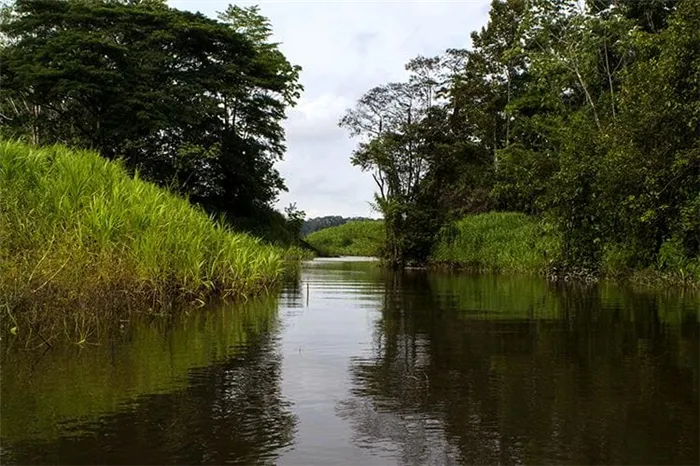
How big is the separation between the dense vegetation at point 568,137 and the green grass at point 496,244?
84 centimetres

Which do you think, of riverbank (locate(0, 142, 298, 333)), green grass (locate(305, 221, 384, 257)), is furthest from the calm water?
green grass (locate(305, 221, 384, 257))

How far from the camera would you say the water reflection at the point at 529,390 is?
3.61 meters

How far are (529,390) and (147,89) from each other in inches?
933

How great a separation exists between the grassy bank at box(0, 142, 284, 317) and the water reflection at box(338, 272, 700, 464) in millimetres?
3196

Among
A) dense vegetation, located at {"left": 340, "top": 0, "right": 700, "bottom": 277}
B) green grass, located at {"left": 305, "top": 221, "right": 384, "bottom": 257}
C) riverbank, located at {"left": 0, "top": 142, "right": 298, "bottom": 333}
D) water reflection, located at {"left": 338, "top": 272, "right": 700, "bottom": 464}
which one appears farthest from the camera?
green grass, located at {"left": 305, "top": 221, "right": 384, "bottom": 257}

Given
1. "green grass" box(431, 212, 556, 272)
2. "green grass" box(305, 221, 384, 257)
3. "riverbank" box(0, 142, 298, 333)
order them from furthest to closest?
"green grass" box(305, 221, 384, 257) → "green grass" box(431, 212, 556, 272) → "riverbank" box(0, 142, 298, 333)

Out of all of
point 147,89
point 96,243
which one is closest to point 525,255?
point 147,89

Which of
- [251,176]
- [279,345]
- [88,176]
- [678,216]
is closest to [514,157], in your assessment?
[678,216]

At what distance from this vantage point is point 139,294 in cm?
854

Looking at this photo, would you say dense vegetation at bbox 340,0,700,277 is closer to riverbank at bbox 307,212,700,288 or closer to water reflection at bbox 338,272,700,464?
riverbank at bbox 307,212,700,288

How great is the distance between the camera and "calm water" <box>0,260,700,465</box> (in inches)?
139

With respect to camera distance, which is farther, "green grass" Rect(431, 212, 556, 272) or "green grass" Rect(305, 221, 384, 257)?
"green grass" Rect(305, 221, 384, 257)

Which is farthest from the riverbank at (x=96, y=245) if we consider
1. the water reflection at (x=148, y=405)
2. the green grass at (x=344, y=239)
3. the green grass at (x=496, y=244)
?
the green grass at (x=344, y=239)

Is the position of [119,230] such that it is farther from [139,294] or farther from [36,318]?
[36,318]
